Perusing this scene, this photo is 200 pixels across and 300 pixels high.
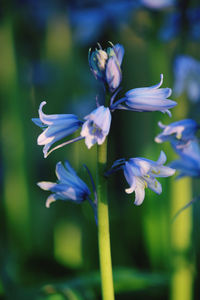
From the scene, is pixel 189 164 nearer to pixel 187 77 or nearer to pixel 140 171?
pixel 140 171

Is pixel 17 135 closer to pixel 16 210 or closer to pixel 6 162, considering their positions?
pixel 6 162

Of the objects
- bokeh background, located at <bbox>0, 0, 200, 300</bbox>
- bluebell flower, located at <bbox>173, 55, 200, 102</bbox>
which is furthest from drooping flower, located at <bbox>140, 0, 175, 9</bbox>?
bluebell flower, located at <bbox>173, 55, 200, 102</bbox>

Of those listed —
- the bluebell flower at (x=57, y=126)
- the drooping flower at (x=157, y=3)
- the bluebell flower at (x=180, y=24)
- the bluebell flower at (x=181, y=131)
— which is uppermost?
the drooping flower at (x=157, y=3)

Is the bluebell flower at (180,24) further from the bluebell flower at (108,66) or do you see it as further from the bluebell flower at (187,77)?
the bluebell flower at (108,66)

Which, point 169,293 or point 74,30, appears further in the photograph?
point 74,30

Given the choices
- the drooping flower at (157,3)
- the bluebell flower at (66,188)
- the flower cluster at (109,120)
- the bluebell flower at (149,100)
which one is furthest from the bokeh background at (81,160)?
the bluebell flower at (149,100)

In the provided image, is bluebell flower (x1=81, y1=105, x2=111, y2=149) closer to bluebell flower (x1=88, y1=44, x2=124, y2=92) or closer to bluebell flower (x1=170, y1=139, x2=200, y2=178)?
bluebell flower (x1=88, y1=44, x2=124, y2=92)

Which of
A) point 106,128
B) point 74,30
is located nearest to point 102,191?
point 106,128
